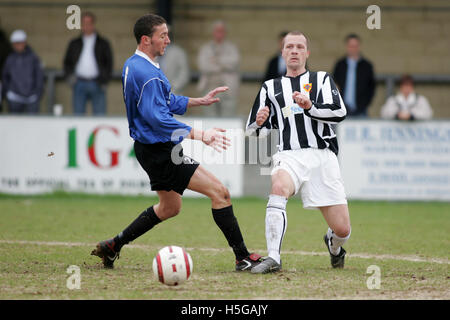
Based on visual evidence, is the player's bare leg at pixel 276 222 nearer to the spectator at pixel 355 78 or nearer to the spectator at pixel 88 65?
the spectator at pixel 355 78

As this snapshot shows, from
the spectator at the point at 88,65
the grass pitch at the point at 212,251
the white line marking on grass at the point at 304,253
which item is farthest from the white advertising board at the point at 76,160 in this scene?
the white line marking on grass at the point at 304,253

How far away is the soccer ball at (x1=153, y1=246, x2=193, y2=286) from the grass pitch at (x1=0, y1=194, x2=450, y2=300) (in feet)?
0.24

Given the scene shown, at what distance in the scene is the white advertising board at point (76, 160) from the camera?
45.8 feet

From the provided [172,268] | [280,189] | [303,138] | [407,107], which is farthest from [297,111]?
[407,107]

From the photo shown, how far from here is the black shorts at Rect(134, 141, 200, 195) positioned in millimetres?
6949

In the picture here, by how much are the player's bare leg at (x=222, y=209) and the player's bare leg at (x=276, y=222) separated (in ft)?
0.58

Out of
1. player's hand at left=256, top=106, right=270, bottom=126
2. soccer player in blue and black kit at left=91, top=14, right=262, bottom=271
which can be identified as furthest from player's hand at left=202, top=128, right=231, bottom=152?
player's hand at left=256, top=106, right=270, bottom=126

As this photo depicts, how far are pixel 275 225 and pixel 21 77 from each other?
370 inches

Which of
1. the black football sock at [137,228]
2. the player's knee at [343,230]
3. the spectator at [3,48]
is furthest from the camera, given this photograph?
the spectator at [3,48]

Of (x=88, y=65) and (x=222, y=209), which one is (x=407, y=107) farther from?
(x=222, y=209)

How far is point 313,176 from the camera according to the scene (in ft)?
23.9

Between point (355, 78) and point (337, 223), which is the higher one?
point (355, 78)

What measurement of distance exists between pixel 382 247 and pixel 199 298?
375 centimetres

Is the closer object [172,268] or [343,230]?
[172,268]
